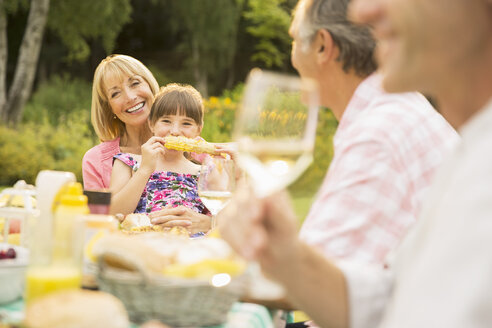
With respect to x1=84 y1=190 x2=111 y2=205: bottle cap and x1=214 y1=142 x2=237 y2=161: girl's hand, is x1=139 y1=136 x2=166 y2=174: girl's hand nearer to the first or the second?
x1=214 y1=142 x2=237 y2=161: girl's hand

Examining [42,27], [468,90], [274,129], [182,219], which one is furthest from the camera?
[42,27]

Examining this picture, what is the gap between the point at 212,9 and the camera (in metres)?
19.7

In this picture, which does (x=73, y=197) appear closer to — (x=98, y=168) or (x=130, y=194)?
(x=130, y=194)

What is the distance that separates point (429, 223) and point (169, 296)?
0.64 metres

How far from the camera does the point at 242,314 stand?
1.77m

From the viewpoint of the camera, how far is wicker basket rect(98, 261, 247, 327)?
5.01ft

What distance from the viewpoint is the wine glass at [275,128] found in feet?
3.90

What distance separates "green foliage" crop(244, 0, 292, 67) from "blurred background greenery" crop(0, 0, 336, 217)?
31mm

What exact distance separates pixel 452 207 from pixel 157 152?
2.57 metres

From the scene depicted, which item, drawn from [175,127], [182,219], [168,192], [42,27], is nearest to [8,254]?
[182,219]

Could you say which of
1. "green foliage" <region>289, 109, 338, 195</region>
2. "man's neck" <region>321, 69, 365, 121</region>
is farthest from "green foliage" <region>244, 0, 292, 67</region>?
"man's neck" <region>321, 69, 365, 121</region>

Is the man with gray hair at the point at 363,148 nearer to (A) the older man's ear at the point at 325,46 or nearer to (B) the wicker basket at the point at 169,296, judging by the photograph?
(A) the older man's ear at the point at 325,46

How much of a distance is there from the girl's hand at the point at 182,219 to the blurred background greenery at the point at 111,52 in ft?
16.5

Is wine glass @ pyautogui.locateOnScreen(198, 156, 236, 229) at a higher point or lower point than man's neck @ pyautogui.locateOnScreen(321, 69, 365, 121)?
lower
